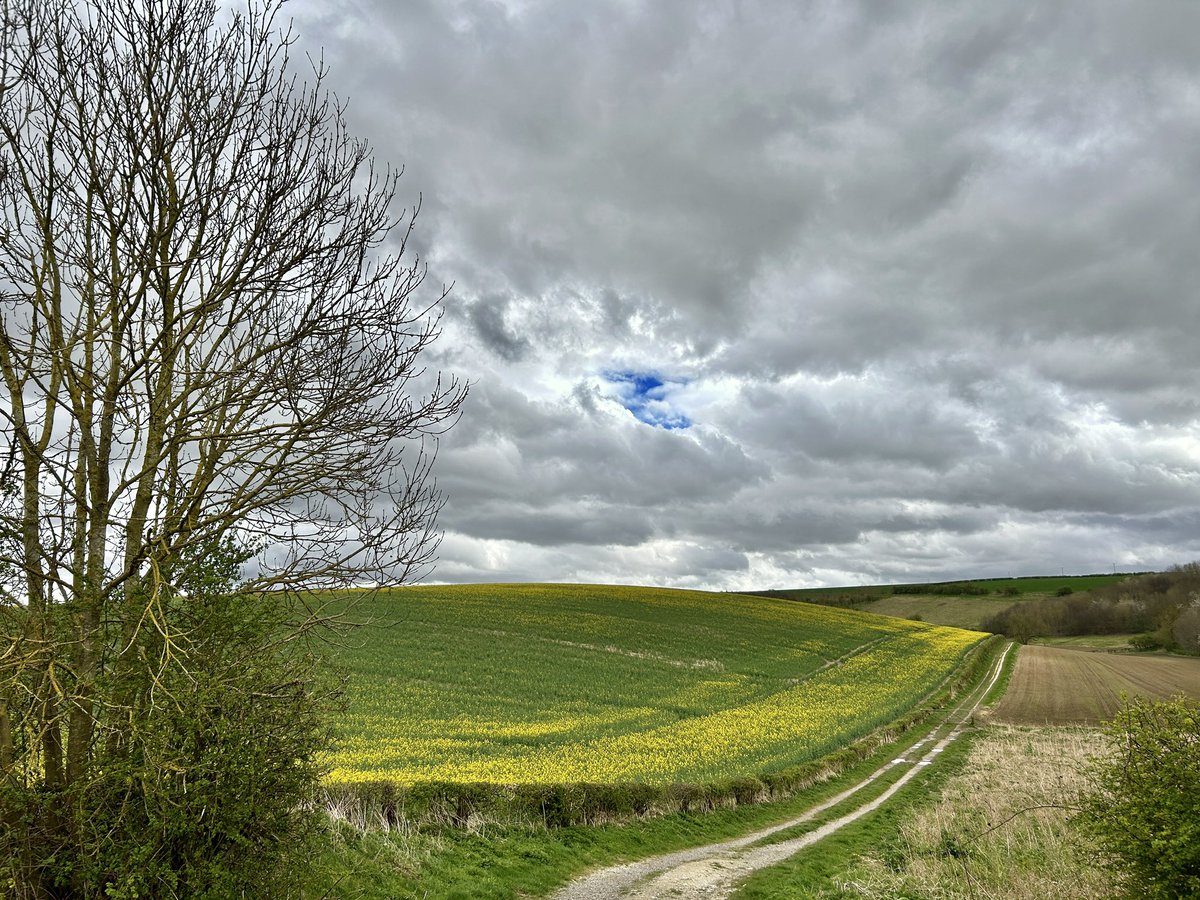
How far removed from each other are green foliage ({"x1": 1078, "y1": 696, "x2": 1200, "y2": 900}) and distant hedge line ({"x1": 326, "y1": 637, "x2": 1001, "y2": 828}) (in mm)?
8773

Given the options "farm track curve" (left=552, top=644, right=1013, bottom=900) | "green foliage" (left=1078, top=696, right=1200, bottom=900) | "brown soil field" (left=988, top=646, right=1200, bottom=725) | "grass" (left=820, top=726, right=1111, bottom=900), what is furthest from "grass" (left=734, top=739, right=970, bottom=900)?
"brown soil field" (left=988, top=646, right=1200, bottom=725)

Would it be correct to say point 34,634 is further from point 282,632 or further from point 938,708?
point 938,708

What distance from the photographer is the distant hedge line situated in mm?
12570

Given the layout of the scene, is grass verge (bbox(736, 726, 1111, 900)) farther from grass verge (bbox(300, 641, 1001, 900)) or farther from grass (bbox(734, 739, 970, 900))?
grass verge (bbox(300, 641, 1001, 900))

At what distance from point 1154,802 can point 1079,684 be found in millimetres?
51739

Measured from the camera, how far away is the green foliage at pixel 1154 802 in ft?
26.3

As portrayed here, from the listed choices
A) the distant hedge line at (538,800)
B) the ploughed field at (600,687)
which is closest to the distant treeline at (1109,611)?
the ploughed field at (600,687)

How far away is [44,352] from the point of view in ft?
23.3

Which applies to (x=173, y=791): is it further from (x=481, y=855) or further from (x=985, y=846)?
(x=985, y=846)

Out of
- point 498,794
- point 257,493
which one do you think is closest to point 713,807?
point 498,794

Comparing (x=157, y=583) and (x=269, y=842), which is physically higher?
(x=157, y=583)

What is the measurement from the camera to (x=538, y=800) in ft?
46.4

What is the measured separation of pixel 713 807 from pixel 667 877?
539 centimetres

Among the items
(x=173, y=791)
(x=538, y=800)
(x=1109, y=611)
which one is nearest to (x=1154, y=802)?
(x=538, y=800)
